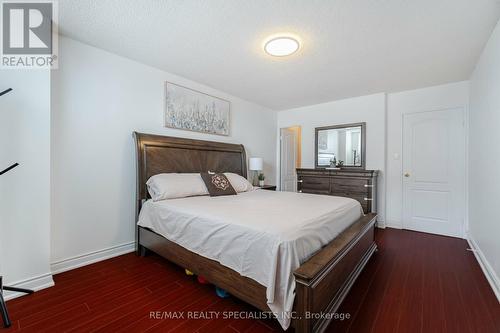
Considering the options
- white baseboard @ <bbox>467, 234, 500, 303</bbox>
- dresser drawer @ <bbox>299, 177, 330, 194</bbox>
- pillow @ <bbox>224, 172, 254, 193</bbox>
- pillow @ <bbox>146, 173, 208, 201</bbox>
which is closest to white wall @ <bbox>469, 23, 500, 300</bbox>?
white baseboard @ <bbox>467, 234, 500, 303</bbox>

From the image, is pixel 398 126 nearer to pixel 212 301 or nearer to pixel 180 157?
pixel 180 157

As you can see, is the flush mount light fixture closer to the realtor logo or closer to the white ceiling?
the white ceiling

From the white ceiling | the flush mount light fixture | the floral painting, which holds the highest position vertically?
the white ceiling

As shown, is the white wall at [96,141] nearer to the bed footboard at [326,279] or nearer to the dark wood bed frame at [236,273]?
the dark wood bed frame at [236,273]

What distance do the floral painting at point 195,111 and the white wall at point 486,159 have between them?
3365 mm

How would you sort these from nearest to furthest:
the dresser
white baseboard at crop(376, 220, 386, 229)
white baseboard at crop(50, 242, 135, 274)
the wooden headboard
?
white baseboard at crop(50, 242, 135, 274) < the wooden headboard < the dresser < white baseboard at crop(376, 220, 386, 229)

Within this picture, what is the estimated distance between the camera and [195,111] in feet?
11.3

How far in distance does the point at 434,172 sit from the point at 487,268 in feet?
5.85

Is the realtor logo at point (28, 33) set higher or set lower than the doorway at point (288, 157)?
higher

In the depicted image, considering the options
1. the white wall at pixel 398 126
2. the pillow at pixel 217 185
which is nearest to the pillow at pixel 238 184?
the pillow at pixel 217 185

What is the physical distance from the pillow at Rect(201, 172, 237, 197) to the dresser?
→ 2.01 m

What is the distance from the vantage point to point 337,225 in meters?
1.93

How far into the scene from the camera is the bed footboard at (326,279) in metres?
1.20

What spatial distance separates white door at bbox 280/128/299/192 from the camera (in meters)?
5.37
